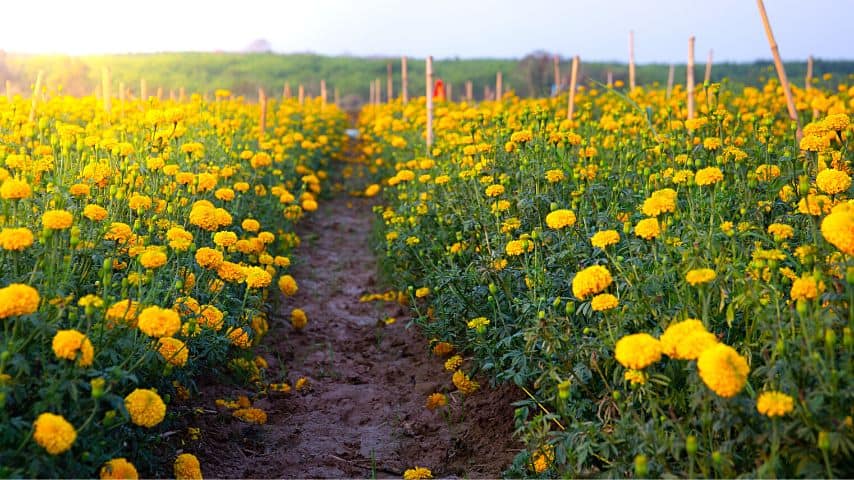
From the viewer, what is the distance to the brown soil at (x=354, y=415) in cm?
364

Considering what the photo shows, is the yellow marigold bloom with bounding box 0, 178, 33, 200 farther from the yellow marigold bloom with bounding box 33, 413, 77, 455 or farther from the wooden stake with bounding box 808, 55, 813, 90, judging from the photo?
the wooden stake with bounding box 808, 55, 813, 90

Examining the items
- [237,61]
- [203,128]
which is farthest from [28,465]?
[237,61]

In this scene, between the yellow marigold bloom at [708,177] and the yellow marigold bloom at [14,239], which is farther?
the yellow marigold bloom at [708,177]

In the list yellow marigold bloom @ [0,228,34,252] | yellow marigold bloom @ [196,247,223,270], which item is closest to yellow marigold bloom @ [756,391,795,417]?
yellow marigold bloom @ [196,247,223,270]

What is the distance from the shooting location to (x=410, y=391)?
4.69 meters

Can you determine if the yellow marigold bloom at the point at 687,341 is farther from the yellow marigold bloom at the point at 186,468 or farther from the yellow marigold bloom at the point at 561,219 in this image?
the yellow marigold bloom at the point at 186,468

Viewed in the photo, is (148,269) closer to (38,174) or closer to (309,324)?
(38,174)

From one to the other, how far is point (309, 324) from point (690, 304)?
12.4 ft

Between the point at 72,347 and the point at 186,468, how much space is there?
89 centimetres

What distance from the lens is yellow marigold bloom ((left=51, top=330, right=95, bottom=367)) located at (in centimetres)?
234

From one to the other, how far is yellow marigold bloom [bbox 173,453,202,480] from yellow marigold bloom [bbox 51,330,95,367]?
79cm

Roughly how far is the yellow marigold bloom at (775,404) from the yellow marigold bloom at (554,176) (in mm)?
2476

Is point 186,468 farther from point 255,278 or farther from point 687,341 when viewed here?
point 687,341

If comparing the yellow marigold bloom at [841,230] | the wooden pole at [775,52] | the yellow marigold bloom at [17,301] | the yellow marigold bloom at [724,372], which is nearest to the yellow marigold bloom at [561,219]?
the yellow marigold bloom at [841,230]
